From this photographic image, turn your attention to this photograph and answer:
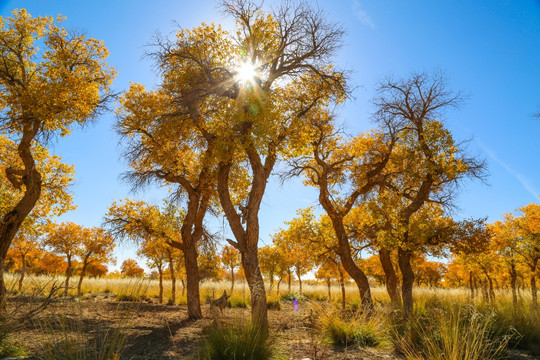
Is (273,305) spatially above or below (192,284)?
below

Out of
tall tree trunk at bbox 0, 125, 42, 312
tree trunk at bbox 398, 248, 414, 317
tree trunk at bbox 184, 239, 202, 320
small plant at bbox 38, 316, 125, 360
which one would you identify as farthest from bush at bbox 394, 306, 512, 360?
tall tree trunk at bbox 0, 125, 42, 312

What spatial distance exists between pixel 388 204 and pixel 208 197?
6.86 m

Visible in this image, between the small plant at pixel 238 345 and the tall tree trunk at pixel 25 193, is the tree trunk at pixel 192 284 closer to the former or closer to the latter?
the tall tree trunk at pixel 25 193

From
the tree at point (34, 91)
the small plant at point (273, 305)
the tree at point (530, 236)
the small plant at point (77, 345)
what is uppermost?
the tree at point (34, 91)

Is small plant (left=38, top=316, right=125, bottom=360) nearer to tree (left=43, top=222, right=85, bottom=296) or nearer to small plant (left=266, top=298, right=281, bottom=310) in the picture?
small plant (left=266, top=298, right=281, bottom=310)

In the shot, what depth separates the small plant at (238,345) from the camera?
4.36m

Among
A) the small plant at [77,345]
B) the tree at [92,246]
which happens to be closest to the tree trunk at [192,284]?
the small plant at [77,345]

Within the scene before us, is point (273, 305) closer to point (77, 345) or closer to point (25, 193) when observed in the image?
point (25, 193)

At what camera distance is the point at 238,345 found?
14.5 ft

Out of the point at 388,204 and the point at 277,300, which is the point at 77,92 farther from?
the point at 277,300

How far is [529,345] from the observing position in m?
6.61

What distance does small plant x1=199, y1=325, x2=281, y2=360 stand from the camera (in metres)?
4.36

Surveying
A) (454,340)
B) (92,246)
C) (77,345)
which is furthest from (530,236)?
(92,246)

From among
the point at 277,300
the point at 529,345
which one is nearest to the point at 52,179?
the point at 277,300
